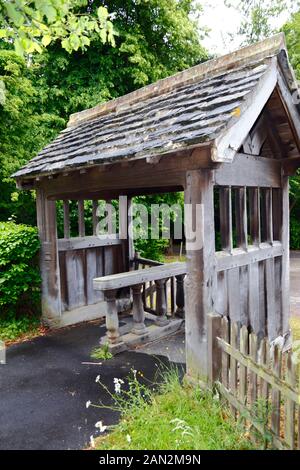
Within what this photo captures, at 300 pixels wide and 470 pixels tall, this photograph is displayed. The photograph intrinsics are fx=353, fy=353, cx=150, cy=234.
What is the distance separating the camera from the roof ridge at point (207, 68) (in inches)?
162

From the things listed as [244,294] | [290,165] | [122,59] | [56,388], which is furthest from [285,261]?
[122,59]

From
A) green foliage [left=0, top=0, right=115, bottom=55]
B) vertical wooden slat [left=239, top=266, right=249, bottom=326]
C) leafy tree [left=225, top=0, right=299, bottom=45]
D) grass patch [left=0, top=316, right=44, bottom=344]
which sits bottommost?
grass patch [left=0, top=316, right=44, bottom=344]

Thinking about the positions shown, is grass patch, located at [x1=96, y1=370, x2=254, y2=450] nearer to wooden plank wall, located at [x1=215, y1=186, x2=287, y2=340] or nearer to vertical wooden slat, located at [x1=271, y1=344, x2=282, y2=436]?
vertical wooden slat, located at [x1=271, y1=344, x2=282, y2=436]

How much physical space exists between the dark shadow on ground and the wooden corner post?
3.47 feet

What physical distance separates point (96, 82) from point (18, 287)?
9.49m

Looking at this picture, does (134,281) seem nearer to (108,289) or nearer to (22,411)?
(108,289)

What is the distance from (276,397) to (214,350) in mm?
949

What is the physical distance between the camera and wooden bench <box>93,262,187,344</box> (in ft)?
17.3

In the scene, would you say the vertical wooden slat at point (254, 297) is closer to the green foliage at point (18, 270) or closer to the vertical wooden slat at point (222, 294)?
the vertical wooden slat at point (222, 294)

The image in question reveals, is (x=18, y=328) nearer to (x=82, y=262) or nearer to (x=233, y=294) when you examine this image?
(x=82, y=262)

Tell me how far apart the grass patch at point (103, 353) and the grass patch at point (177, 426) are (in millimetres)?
1443

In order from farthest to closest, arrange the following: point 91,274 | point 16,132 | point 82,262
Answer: point 16,132, point 91,274, point 82,262

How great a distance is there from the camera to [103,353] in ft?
17.3

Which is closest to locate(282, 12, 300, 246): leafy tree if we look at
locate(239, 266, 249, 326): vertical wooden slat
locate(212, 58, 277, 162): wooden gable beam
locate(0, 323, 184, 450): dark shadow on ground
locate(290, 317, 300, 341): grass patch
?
locate(290, 317, 300, 341): grass patch
